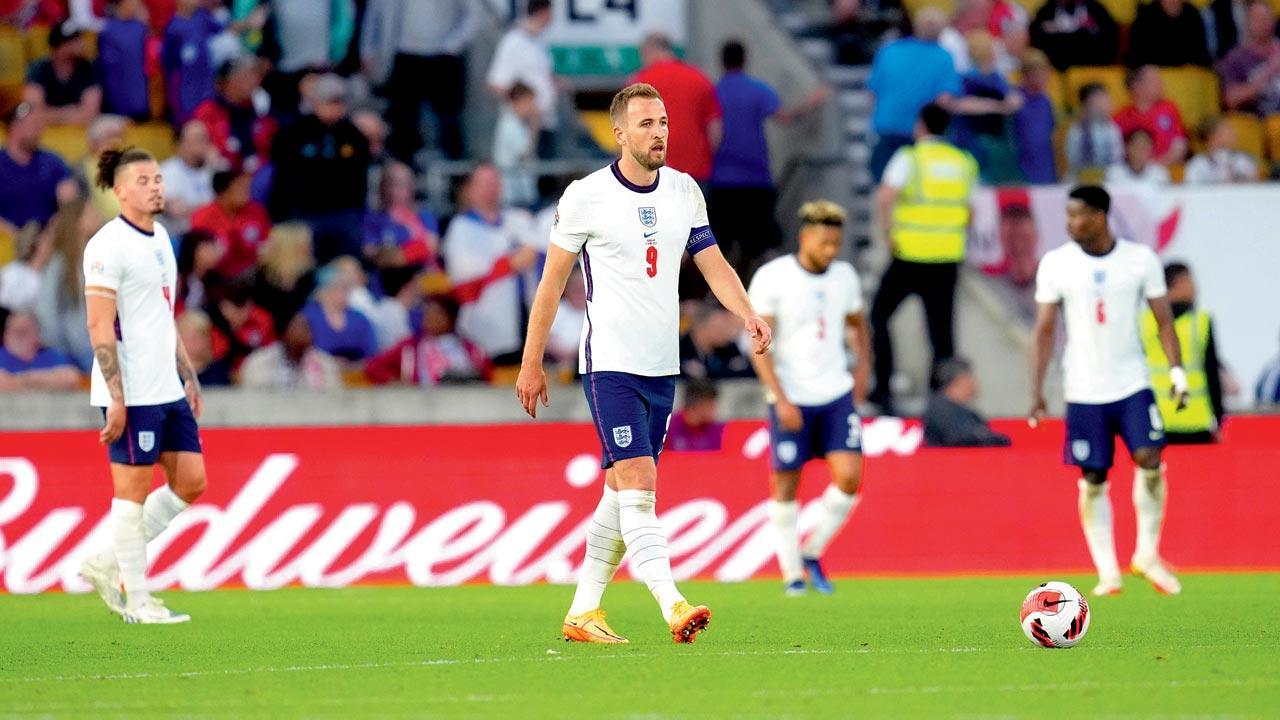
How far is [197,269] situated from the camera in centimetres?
1702

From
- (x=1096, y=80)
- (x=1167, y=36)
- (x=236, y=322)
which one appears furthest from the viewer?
(x=1167, y=36)

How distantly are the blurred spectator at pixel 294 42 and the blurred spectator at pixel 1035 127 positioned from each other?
6068mm

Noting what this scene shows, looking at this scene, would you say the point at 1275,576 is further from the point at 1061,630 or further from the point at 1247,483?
the point at 1061,630

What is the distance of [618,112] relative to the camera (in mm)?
9031

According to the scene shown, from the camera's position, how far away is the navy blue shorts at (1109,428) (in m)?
12.6

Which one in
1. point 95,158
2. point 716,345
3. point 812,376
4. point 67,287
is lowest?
point 716,345

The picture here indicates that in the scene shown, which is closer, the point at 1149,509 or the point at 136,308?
the point at 136,308

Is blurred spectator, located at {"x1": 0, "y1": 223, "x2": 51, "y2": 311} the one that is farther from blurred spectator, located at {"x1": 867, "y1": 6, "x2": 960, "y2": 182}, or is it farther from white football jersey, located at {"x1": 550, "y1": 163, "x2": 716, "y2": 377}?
white football jersey, located at {"x1": 550, "y1": 163, "x2": 716, "y2": 377}

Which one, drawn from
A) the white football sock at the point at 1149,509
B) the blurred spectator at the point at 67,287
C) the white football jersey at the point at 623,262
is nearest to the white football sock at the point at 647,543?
the white football jersey at the point at 623,262

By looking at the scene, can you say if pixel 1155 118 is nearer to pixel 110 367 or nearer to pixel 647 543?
pixel 110 367

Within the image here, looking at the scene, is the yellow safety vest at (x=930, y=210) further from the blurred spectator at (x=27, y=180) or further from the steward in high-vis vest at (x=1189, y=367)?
the blurred spectator at (x=27, y=180)

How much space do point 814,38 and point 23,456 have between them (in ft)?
30.8

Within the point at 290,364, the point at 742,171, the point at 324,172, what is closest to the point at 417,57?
the point at 324,172

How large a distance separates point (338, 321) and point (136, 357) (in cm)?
676
